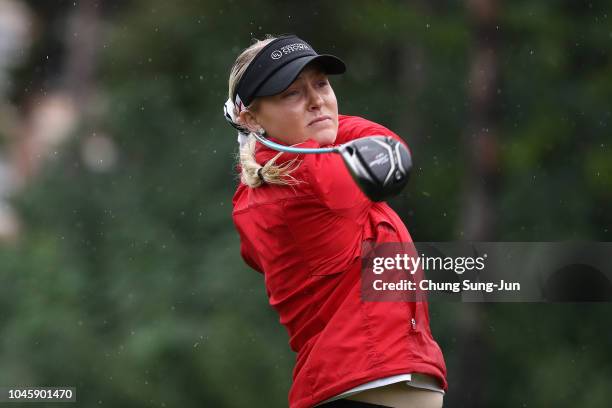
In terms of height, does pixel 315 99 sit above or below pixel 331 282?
above

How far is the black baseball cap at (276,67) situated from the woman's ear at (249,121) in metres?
0.04

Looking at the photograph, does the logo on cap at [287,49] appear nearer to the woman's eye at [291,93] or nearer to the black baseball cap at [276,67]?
the black baseball cap at [276,67]

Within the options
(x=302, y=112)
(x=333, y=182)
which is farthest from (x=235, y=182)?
(x=333, y=182)

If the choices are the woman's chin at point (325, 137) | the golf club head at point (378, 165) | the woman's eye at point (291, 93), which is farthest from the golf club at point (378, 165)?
the woman's eye at point (291, 93)

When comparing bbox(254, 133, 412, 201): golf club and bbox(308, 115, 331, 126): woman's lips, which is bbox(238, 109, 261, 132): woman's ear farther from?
bbox(254, 133, 412, 201): golf club

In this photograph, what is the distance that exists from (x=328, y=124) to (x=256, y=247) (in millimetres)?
452

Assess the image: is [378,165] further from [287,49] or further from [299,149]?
[287,49]

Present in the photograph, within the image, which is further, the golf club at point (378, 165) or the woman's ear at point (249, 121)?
the woman's ear at point (249, 121)

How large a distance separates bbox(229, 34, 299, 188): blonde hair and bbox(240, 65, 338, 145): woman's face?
0.07 m

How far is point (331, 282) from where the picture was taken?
12.1 ft

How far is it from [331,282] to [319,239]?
14 cm

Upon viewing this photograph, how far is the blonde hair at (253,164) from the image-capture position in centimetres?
360

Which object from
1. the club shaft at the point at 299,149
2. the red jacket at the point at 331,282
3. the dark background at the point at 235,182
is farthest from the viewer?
the dark background at the point at 235,182

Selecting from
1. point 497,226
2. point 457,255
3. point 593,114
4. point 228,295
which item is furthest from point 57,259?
point 457,255
